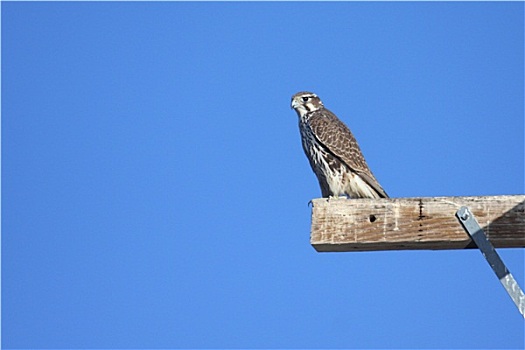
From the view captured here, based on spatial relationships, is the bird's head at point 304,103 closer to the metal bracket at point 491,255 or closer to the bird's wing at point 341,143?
the bird's wing at point 341,143

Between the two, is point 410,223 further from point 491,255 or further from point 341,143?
point 341,143

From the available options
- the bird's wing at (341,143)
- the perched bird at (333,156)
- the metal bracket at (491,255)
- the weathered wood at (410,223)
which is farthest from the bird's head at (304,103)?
the metal bracket at (491,255)

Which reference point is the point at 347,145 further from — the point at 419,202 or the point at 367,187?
the point at 419,202

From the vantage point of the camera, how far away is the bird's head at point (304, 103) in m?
8.05

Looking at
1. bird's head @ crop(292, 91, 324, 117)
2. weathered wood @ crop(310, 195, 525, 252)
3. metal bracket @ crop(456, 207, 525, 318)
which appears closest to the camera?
metal bracket @ crop(456, 207, 525, 318)

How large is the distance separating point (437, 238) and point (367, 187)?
380cm

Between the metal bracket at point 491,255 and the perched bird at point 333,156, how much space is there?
366cm

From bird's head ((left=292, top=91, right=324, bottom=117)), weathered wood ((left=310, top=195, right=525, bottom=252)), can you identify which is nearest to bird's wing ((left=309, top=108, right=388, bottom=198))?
bird's head ((left=292, top=91, right=324, bottom=117))

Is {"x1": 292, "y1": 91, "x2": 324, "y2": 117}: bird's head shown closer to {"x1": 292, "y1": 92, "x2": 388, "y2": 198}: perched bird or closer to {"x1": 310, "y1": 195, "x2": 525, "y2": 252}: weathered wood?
{"x1": 292, "y1": 92, "x2": 388, "y2": 198}: perched bird

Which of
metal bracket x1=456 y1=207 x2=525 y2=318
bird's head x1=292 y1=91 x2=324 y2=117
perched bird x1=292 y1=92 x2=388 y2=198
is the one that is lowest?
metal bracket x1=456 y1=207 x2=525 y2=318

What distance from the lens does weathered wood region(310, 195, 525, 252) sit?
323 cm

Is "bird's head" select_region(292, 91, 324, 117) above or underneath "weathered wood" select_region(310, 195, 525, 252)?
above

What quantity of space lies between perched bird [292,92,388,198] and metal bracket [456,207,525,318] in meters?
3.66

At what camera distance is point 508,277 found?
298 cm
